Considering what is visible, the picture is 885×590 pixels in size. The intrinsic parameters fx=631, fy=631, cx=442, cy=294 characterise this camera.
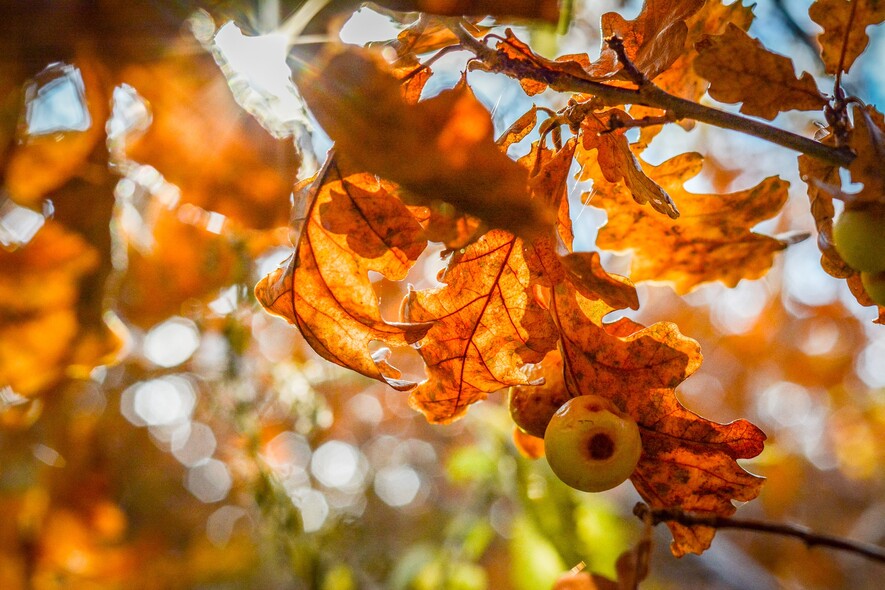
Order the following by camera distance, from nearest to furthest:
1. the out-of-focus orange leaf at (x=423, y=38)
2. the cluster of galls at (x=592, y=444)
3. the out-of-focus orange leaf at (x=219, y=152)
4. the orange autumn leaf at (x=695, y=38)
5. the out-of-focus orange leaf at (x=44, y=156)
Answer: the cluster of galls at (x=592, y=444)
the out-of-focus orange leaf at (x=423, y=38)
the orange autumn leaf at (x=695, y=38)
the out-of-focus orange leaf at (x=219, y=152)
the out-of-focus orange leaf at (x=44, y=156)

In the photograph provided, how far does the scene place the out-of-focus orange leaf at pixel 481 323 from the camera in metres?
0.78

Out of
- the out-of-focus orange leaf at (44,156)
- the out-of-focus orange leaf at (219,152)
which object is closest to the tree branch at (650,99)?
the out-of-focus orange leaf at (219,152)

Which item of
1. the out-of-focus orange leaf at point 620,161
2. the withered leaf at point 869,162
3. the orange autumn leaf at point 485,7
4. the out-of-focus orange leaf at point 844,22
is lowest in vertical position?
the out-of-focus orange leaf at point 620,161

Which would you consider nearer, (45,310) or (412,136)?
(412,136)

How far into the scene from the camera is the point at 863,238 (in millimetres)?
601

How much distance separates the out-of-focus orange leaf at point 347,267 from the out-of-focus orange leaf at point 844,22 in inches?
22.6

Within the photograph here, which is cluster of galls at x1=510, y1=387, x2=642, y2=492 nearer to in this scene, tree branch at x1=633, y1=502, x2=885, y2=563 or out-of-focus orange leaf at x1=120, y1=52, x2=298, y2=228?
tree branch at x1=633, y1=502, x2=885, y2=563

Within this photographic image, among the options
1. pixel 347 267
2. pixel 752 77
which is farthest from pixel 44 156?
pixel 752 77

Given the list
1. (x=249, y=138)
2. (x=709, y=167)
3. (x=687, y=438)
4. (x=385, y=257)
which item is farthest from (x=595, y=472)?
(x=709, y=167)

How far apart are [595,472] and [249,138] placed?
0.96m

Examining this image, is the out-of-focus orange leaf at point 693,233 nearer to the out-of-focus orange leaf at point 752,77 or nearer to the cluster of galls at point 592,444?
the out-of-focus orange leaf at point 752,77

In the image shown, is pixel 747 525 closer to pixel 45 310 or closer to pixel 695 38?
pixel 695 38

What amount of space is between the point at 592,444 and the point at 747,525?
302 mm

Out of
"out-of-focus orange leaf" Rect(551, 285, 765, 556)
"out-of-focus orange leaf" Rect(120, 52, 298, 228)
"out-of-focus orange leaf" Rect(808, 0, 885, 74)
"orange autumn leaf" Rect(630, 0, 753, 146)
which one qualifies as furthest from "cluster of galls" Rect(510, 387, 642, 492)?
"out-of-focus orange leaf" Rect(120, 52, 298, 228)
